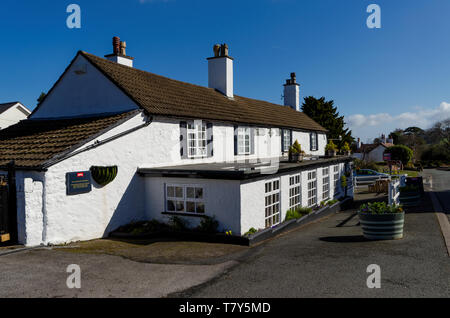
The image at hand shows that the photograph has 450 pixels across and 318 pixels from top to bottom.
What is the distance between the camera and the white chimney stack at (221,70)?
2170cm

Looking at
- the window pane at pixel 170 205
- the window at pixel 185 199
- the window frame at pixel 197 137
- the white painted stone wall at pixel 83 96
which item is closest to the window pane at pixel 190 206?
the window at pixel 185 199

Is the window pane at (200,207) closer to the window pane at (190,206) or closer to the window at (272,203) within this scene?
the window pane at (190,206)

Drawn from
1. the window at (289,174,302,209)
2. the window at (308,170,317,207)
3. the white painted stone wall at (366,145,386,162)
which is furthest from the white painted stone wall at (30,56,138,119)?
the white painted stone wall at (366,145,386,162)

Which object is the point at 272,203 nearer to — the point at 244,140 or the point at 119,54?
the point at 244,140

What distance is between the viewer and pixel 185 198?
11695 mm

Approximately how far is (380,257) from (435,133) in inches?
3409

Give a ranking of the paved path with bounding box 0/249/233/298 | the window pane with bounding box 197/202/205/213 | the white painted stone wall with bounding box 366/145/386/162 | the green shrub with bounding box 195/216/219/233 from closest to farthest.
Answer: the paved path with bounding box 0/249/233/298 → the green shrub with bounding box 195/216/219/233 → the window pane with bounding box 197/202/205/213 → the white painted stone wall with bounding box 366/145/386/162

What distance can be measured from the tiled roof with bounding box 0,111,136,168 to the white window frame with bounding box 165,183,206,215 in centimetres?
312

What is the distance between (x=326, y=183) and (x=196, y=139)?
8.64m

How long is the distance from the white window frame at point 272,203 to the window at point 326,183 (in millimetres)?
6569

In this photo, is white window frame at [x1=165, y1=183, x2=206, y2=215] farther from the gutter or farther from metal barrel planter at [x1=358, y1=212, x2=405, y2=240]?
metal barrel planter at [x1=358, y1=212, x2=405, y2=240]

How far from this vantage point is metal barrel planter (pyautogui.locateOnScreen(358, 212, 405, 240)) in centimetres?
949

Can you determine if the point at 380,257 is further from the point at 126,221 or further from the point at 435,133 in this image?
the point at 435,133

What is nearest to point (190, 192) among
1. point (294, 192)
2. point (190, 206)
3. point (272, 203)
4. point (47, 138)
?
point (190, 206)
